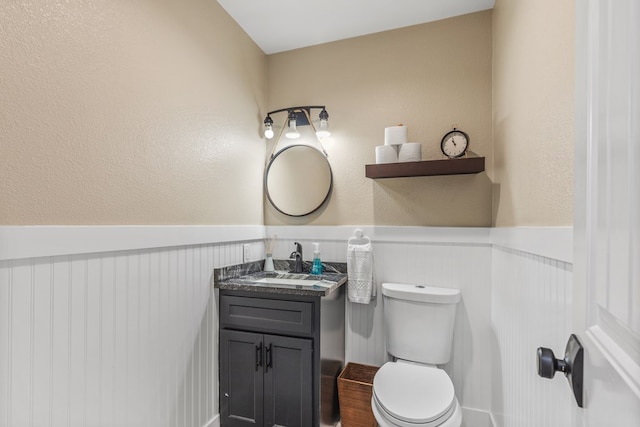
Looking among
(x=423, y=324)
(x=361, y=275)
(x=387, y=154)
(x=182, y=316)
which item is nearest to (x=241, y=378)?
(x=182, y=316)

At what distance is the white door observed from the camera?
323 millimetres

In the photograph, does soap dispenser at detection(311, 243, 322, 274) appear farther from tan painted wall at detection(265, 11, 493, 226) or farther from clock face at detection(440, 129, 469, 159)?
clock face at detection(440, 129, 469, 159)

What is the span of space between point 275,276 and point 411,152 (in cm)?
116

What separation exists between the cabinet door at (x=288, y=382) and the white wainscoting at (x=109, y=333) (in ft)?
1.15

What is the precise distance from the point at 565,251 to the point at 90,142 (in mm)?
1546

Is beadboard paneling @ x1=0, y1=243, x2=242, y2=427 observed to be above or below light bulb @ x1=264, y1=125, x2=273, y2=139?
below

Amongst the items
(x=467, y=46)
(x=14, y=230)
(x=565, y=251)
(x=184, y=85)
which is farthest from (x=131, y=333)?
(x=467, y=46)

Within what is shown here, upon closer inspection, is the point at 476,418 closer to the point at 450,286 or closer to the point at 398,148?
the point at 450,286

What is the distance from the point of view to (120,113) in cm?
121

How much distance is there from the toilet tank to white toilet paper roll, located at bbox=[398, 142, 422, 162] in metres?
0.78

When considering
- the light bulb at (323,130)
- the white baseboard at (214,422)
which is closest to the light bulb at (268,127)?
the light bulb at (323,130)

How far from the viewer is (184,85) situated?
5.04ft

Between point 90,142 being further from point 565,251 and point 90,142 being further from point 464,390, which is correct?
point 464,390

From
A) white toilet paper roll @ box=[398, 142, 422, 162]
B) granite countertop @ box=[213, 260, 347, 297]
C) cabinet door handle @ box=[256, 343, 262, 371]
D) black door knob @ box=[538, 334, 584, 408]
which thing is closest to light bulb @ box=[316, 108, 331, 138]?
white toilet paper roll @ box=[398, 142, 422, 162]
